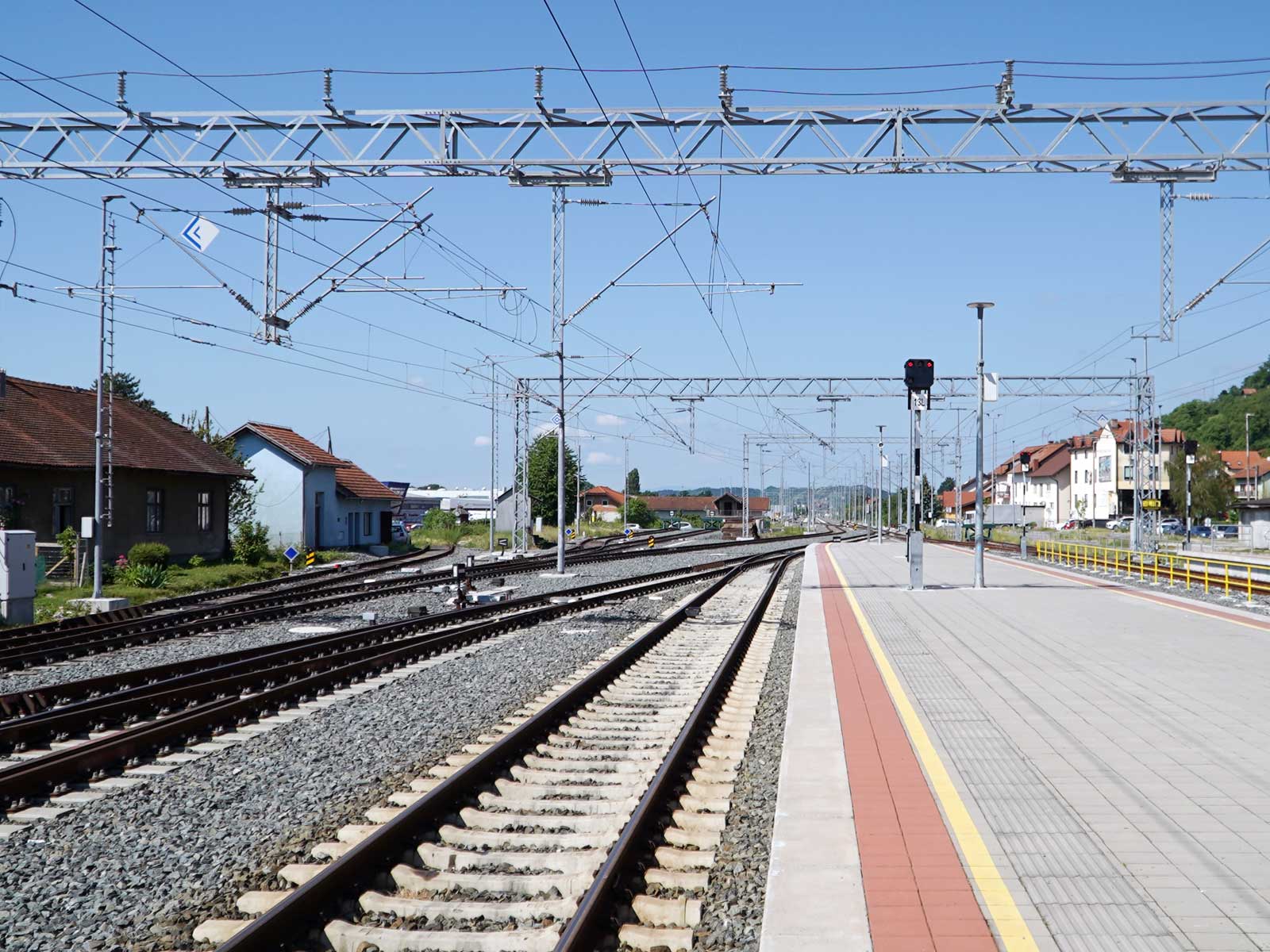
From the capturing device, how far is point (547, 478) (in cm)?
9538

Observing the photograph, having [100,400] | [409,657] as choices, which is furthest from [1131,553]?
[100,400]

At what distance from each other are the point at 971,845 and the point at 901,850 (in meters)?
0.41

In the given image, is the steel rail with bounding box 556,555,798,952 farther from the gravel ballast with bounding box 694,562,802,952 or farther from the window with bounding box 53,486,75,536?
the window with bounding box 53,486,75,536

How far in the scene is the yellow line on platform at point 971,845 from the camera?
15.5ft

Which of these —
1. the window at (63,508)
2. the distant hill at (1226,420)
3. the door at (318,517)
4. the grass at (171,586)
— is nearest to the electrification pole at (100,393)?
the grass at (171,586)

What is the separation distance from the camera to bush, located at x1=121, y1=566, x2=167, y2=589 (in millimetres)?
27844

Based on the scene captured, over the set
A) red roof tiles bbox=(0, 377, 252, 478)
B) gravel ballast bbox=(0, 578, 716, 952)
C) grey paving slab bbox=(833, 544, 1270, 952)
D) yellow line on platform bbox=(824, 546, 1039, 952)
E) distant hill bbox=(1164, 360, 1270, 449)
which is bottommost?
gravel ballast bbox=(0, 578, 716, 952)

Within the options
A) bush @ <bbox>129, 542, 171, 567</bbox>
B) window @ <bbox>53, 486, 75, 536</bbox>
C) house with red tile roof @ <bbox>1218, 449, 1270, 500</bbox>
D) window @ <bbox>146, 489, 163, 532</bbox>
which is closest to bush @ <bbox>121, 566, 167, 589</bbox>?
bush @ <bbox>129, 542, 171, 567</bbox>

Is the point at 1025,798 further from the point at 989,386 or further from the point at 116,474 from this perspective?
the point at 116,474

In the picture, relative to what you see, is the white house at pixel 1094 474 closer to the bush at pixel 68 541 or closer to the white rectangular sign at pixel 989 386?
the white rectangular sign at pixel 989 386

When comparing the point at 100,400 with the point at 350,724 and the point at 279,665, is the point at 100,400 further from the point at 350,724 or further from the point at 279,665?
the point at 350,724

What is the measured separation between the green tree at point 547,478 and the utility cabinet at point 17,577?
221ft

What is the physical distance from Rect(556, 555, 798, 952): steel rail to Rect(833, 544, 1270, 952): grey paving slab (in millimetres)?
1890

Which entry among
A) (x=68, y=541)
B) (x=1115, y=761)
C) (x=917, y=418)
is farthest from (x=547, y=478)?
(x=1115, y=761)
